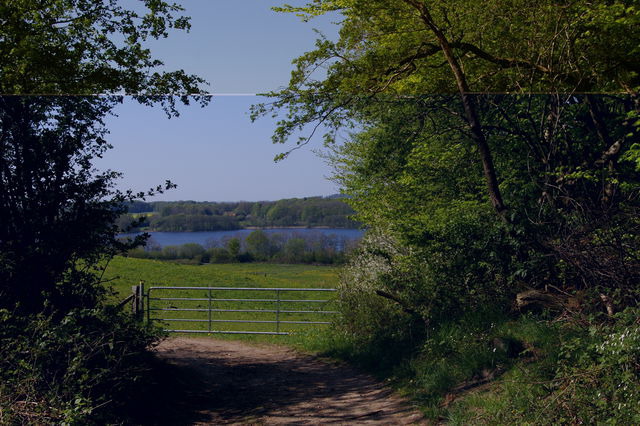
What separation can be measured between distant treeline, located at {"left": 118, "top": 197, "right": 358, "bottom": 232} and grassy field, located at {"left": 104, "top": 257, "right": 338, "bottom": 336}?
2.62ft

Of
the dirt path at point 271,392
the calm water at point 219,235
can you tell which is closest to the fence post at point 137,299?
the dirt path at point 271,392

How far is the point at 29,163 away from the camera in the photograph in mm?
7344

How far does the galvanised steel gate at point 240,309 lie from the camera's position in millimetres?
11312

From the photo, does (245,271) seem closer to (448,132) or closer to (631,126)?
Answer: (448,132)

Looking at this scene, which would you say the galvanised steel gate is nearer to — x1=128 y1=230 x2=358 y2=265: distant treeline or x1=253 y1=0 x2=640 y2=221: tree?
x1=128 y1=230 x2=358 y2=265: distant treeline

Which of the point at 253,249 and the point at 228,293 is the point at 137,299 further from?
the point at 228,293

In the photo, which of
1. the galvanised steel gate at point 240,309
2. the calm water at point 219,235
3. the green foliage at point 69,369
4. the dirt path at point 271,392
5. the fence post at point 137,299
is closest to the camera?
the green foliage at point 69,369

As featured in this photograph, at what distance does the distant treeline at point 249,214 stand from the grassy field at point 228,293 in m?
0.80

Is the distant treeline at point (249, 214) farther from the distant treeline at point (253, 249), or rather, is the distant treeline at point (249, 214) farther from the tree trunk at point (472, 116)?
the tree trunk at point (472, 116)

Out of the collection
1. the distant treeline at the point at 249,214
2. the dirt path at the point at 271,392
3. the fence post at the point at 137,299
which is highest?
the distant treeline at the point at 249,214

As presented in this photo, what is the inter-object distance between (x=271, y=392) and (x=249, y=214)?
2.78m

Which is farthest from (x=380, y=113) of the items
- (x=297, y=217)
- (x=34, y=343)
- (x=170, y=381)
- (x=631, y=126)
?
(x=34, y=343)

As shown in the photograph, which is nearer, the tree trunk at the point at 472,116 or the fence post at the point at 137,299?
the tree trunk at the point at 472,116

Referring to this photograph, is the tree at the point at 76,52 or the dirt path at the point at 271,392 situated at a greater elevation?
the tree at the point at 76,52
